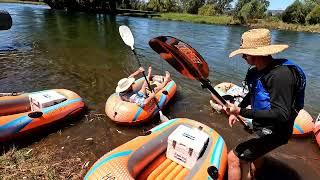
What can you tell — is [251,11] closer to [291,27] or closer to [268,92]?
[291,27]

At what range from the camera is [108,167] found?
3.50 metres

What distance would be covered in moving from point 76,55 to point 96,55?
33.9 inches

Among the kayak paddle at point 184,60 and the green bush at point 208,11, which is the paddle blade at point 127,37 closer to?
the kayak paddle at point 184,60

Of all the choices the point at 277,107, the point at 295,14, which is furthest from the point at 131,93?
the point at 295,14

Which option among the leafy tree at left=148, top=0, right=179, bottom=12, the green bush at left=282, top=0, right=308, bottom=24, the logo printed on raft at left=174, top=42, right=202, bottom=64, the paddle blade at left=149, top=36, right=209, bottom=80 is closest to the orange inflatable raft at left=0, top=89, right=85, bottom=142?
the paddle blade at left=149, top=36, right=209, bottom=80

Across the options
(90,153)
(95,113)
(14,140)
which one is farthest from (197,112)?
(14,140)

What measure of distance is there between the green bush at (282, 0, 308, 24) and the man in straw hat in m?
38.0

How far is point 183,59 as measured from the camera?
3.80 meters

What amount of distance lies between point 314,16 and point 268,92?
37778 millimetres

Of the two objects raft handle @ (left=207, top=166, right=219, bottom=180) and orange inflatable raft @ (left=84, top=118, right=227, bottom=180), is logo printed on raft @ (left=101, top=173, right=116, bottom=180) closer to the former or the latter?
orange inflatable raft @ (left=84, top=118, right=227, bottom=180)

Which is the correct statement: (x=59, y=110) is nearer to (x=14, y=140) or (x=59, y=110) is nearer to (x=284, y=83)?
(x=14, y=140)

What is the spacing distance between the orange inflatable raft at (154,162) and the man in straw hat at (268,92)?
2.64 ft

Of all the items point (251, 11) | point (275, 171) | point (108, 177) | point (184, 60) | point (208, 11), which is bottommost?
point (275, 171)

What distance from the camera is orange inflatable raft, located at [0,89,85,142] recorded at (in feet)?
17.0
